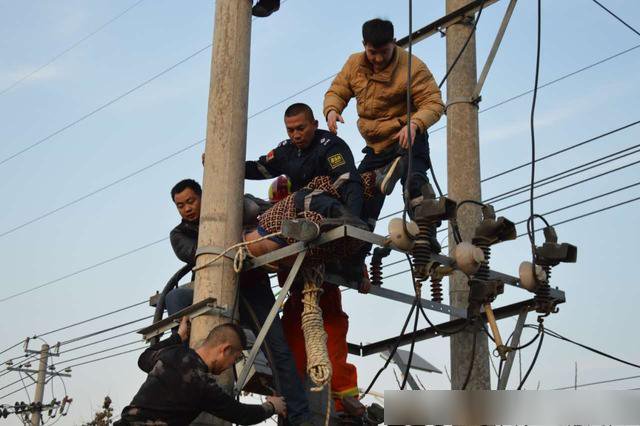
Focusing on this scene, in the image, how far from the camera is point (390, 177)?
7551 mm

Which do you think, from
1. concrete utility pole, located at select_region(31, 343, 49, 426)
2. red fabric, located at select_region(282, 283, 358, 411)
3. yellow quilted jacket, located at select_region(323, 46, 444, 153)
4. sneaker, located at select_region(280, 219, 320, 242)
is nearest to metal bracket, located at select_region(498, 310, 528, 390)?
red fabric, located at select_region(282, 283, 358, 411)

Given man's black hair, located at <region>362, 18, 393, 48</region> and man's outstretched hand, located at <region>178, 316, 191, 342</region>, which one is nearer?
man's outstretched hand, located at <region>178, 316, 191, 342</region>

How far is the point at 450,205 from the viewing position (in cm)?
660

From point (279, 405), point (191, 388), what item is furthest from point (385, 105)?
point (191, 388)

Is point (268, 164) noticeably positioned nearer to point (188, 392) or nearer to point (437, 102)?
point (437, 102)

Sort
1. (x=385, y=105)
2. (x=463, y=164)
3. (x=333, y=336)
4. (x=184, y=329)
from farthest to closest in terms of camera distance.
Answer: (x=463, y=164)
(x=385, y=105)
(x=333, y=336)
(x=184, y=329)

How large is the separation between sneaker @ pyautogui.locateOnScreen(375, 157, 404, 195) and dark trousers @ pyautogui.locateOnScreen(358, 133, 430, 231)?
4 cm

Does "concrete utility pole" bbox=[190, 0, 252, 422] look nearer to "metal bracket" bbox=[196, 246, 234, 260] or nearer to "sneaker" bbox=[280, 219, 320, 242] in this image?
"metal bracket" bbox=[196, 246, 234, 260]

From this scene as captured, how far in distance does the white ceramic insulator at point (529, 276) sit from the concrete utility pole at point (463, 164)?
0.82 m

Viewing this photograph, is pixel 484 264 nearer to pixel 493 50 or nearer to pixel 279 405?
pixel 279 405

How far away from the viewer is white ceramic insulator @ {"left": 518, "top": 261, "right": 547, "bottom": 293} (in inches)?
279

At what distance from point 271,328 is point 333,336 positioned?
1.99ft

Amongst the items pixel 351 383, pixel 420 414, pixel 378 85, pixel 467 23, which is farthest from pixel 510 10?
pixel 420 414

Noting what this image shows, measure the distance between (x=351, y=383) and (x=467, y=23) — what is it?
3.29 meters
